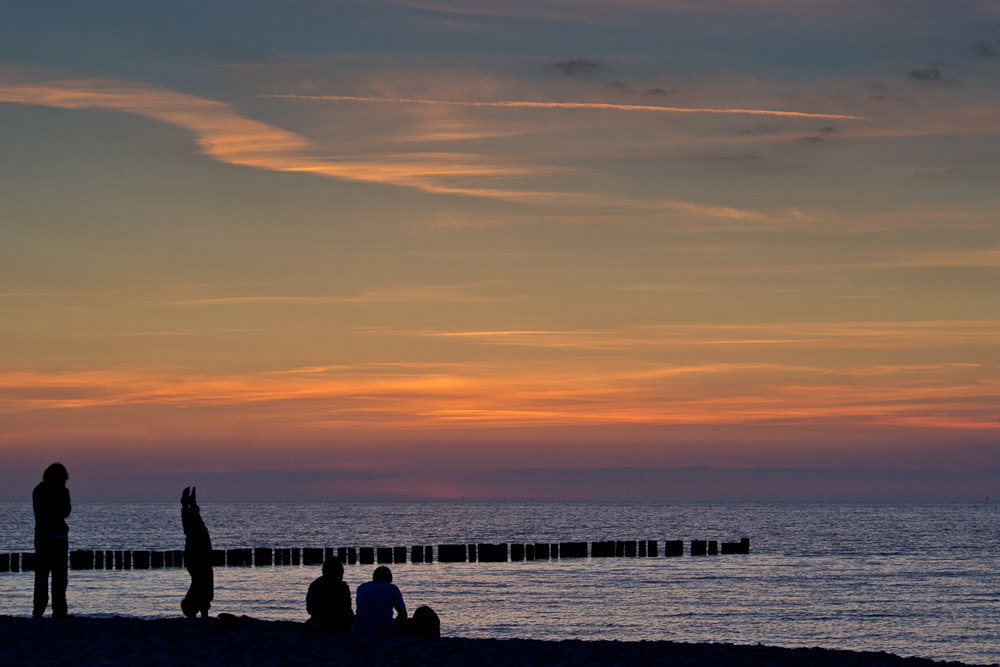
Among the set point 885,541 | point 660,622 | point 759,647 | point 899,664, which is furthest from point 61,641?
point 885,541

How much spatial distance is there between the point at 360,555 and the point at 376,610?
4142 centimetres

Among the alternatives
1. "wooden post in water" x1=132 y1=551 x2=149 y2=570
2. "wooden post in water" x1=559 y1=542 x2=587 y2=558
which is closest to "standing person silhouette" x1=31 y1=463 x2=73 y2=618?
"wooden post in water" x1=132 y1=551 x2=149 y2=570

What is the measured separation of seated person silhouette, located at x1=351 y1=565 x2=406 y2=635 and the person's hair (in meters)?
4.35

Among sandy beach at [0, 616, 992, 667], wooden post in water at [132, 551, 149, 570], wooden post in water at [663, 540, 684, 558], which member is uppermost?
sandy beach at [0, 616, 992, 667]

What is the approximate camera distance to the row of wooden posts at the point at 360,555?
47719 mm

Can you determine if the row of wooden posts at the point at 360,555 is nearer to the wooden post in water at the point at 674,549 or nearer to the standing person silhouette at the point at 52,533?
the wooden post in water at the point at 674,549

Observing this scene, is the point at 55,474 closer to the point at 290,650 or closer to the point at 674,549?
the point at 290,650

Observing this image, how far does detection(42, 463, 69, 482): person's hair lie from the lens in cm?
1447

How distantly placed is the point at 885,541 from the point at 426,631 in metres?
77.6

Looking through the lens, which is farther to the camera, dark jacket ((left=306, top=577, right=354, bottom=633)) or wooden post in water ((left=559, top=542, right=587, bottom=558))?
wooden post in water ((left=559, top=542, right=587, bottom=558))

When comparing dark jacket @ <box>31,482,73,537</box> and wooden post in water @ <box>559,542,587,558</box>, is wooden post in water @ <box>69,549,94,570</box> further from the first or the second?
dark jacket @ <box>31,482,73,537</box>

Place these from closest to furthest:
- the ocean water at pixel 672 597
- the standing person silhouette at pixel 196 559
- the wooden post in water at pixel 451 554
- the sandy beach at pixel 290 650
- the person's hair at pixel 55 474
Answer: the sandy beach at pixel 290 650
the person's hair at pixel 55 474
the standing person silhouette at pixel 196 559
the ocean water at pixel 672 597
the wooden post in water at pixel 451 554

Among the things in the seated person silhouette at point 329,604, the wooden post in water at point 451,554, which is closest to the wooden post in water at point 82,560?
the wooden post in water at point 451,554

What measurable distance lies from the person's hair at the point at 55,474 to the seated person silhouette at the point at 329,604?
3.65 metres
